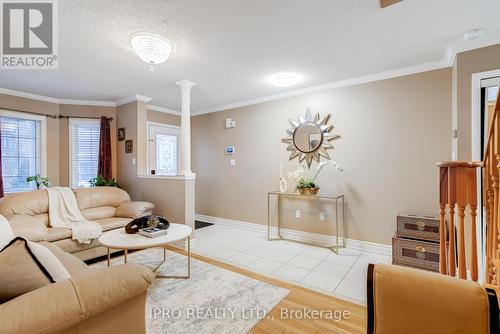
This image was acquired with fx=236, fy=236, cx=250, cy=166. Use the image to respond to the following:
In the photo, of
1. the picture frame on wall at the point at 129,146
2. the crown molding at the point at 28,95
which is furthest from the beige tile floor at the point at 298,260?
the crown molding at the point at 28,95

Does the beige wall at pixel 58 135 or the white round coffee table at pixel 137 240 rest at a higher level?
the beige wall at pixel 58 135

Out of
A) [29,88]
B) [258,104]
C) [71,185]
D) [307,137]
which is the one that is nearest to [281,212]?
[307,137]

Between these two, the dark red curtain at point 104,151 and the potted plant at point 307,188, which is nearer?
the potted plant at point 307,188

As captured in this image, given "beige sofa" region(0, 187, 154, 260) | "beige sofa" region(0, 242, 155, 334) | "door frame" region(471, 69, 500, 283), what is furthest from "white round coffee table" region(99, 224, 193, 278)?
"door frame" region(471, 69, 500, 283)

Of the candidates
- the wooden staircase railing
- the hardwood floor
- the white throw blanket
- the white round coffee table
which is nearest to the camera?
the wooden staircase railing

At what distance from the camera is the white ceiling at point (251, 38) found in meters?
1.89

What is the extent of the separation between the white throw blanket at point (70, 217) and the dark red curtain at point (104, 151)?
1056mm

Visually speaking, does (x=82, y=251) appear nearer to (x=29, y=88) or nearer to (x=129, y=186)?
(x=129, y=186)

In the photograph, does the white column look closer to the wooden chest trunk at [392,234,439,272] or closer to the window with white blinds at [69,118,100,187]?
the window with white blinds at [69,118,100,187]

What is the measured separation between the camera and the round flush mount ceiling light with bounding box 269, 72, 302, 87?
3.25 metres

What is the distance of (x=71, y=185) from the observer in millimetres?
4363

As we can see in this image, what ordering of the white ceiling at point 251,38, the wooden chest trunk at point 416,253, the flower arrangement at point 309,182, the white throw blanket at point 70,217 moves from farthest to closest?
the flower arrangement at point 309,182, the white throw blanket at point 70,217, the wooden chest trunk at point 416,253, the white ceiling at point 251,38

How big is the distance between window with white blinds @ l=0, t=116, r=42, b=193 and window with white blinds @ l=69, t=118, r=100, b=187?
1.56ft

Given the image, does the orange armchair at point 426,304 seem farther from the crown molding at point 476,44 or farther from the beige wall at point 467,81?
the crown molding at point 476,44
